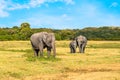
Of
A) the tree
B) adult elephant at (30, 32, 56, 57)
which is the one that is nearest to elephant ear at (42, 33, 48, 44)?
adult elephant at (30, 32, 56, 57)

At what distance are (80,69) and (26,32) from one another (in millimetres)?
98119

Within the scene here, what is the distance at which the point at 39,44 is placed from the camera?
3509 centimetres

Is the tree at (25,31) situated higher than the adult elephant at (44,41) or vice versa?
the tree at (25,31)

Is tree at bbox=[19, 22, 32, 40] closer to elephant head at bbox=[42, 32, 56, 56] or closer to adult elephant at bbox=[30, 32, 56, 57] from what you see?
adult elephant at bbox=[30, 32, 56, 57]

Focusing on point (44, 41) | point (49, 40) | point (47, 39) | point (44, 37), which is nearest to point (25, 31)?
point (44, 37)

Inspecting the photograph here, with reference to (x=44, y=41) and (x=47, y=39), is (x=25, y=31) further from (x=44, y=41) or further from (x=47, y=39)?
(x=47, y=39)

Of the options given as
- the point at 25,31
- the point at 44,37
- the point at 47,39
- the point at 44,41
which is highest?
the point at 25,31

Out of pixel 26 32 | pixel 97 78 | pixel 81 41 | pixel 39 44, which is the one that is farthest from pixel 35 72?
pixel 26 32

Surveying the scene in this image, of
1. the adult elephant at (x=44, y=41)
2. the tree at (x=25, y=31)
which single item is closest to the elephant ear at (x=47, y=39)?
the adult elephant at (x=44, y=41)

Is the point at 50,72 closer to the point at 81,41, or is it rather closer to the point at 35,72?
the point at 35,72

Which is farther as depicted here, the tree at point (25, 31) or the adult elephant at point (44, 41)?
the tree at point (25, 31)

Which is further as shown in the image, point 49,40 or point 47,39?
point 47,39

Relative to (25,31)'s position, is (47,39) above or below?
below

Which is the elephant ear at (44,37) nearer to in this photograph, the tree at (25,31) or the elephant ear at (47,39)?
the elephant ear at (47,39)
